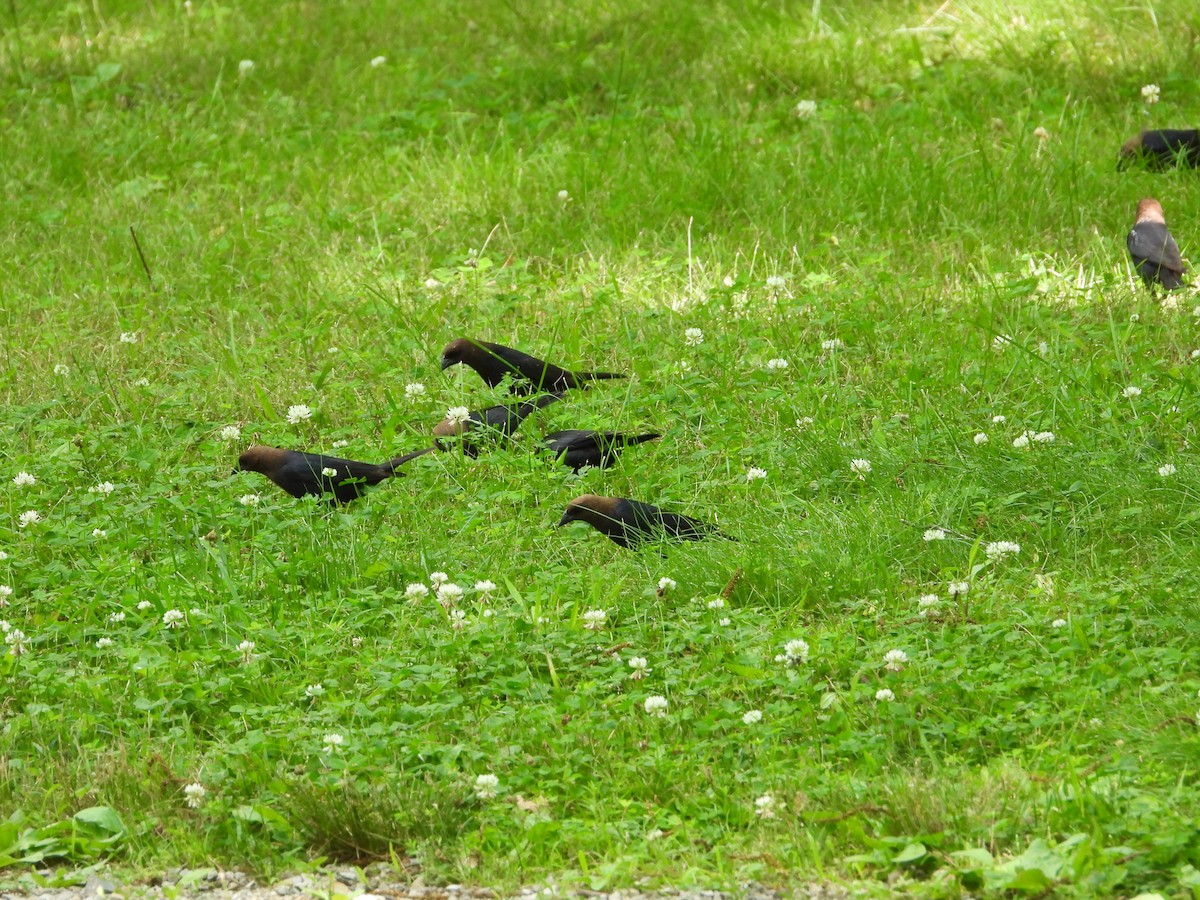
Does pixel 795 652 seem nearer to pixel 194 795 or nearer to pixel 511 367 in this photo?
pixel 194 795

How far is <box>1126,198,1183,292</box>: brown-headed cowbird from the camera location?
273 inches

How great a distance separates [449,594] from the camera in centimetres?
466

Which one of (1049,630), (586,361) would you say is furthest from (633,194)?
(1049,630)

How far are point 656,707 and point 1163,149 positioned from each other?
5861 mm

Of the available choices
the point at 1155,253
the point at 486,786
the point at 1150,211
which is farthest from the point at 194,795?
the point at 1150,211

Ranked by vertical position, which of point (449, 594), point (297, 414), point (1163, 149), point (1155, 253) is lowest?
point (297, 414)

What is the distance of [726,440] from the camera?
237 inches

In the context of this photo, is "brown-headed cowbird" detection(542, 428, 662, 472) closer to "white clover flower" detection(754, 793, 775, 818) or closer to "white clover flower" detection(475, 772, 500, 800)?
"white clover flower" detection(475, 772, 500, 800)

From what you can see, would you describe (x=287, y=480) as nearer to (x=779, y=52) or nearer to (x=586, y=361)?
(x=586, y=361)

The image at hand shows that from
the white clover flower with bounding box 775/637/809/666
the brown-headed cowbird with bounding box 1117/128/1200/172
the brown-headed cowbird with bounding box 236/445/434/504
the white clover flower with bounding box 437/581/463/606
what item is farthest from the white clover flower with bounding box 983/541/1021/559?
the brown-headed cowbird with bounding box 1117/128/1200/172

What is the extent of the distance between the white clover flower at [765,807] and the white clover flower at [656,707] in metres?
0.53

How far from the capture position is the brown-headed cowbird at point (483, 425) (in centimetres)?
614

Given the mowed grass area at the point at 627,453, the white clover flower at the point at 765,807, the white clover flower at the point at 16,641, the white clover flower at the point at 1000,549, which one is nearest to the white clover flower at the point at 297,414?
the mowed grass area at the point at 627,453

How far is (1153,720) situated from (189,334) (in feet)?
18.0
